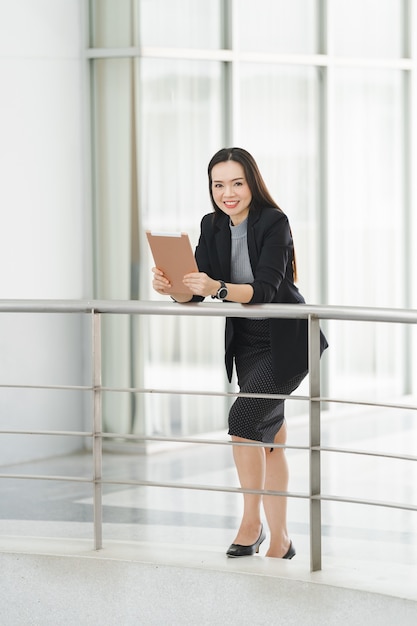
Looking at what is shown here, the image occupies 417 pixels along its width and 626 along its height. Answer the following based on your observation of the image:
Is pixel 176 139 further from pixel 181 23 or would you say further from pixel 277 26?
pixel 277 26

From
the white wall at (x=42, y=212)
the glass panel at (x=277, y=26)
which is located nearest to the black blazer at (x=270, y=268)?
the white wall at (x=42, y=212)

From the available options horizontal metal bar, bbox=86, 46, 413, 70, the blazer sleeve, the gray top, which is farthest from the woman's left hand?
horizontal metal bar, bbox=86, 46, 413, 70

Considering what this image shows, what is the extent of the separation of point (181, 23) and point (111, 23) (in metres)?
0.44

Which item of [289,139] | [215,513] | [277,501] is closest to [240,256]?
[277,501]

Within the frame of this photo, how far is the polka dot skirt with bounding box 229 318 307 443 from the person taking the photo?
434 centimetres

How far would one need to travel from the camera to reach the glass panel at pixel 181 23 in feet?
24.4

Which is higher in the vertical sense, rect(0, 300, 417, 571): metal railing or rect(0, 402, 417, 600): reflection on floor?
rect(0, 300, 417, 571): metal railing

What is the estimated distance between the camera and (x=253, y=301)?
4.16m

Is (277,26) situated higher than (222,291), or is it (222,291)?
(277,26)

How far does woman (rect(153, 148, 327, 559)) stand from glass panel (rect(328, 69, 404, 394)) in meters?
4.28

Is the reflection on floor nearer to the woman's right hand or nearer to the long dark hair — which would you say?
the woman's right hand

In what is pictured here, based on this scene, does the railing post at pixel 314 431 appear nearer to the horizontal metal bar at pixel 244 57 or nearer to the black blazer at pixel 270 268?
the black blazer at pixel 270 268

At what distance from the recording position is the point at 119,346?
759cm

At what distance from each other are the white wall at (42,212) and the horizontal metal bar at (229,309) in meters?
2.79
